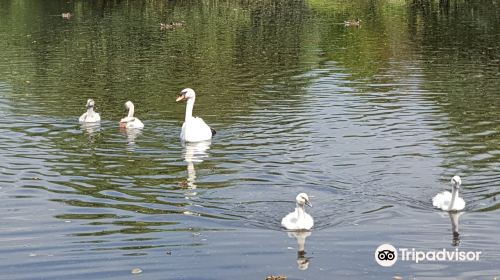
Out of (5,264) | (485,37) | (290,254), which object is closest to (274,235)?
(290,254)

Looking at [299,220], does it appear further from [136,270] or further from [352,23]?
[352,23]

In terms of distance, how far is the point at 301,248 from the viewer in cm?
1684

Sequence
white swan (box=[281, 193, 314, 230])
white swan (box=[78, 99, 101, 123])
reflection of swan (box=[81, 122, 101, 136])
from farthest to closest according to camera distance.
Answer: white swan (box=[78, 99, 101, 123]) → reflection of swan (box=[81, 122, 101, 136]) → white swan (box=[281, 193, 314, 230])

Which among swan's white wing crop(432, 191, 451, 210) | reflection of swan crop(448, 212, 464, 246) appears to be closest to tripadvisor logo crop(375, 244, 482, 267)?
reflection of swan crop(448, 212, 464, 246)

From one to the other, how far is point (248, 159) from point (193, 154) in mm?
1922

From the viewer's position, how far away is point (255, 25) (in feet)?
221

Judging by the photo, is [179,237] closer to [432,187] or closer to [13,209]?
[13,209]

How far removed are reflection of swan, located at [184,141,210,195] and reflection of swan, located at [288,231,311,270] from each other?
195 inches

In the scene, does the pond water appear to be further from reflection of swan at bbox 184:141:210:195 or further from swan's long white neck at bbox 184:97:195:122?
swan's long white neck at bbox 184:97:195:122

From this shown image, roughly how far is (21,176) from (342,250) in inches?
385

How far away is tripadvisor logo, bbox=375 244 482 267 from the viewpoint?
16.1 m

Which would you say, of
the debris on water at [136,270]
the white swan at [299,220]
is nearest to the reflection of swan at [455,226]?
the white swan at [299,220]

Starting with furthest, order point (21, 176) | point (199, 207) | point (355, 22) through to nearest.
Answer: point (355, 22) < point (21, 176) < point (199, 207)

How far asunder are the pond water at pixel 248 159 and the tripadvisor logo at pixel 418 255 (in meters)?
0.20
